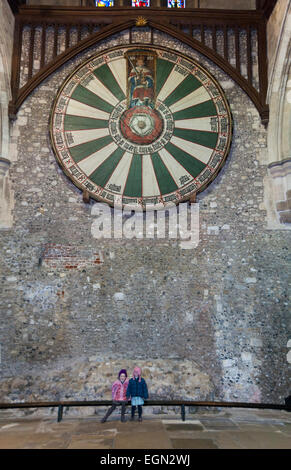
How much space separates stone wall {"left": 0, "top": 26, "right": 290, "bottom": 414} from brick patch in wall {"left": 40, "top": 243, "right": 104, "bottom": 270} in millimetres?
15

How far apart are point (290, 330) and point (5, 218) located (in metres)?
4.63

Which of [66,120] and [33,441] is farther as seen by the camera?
[66,120]

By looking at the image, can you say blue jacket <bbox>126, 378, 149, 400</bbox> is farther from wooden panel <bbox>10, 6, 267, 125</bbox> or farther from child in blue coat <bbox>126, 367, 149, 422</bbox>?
wooden panel <bbox>10, 6, 267, 125</bbox>

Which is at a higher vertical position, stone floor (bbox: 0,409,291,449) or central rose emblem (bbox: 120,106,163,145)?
central rose emblem (bbox: 120,106,163,145)

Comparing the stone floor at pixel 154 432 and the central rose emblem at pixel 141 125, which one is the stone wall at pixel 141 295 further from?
the central rose emblem at pixel 141 125

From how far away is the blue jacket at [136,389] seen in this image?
5.04 m

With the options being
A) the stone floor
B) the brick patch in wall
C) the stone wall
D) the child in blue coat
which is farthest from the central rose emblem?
the stone floor

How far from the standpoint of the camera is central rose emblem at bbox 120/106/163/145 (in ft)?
23.9

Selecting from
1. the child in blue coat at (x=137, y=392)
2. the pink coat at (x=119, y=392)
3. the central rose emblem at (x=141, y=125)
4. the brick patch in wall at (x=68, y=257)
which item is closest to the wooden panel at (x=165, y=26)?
the central rose emblem at (x=141, y=125)

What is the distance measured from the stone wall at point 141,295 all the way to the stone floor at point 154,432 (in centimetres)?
66

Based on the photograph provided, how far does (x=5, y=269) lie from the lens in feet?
21.9

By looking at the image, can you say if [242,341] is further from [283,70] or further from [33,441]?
[283,70]

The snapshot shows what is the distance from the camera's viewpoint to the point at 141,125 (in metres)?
7.29

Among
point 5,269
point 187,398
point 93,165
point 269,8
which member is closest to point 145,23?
point 269,8
